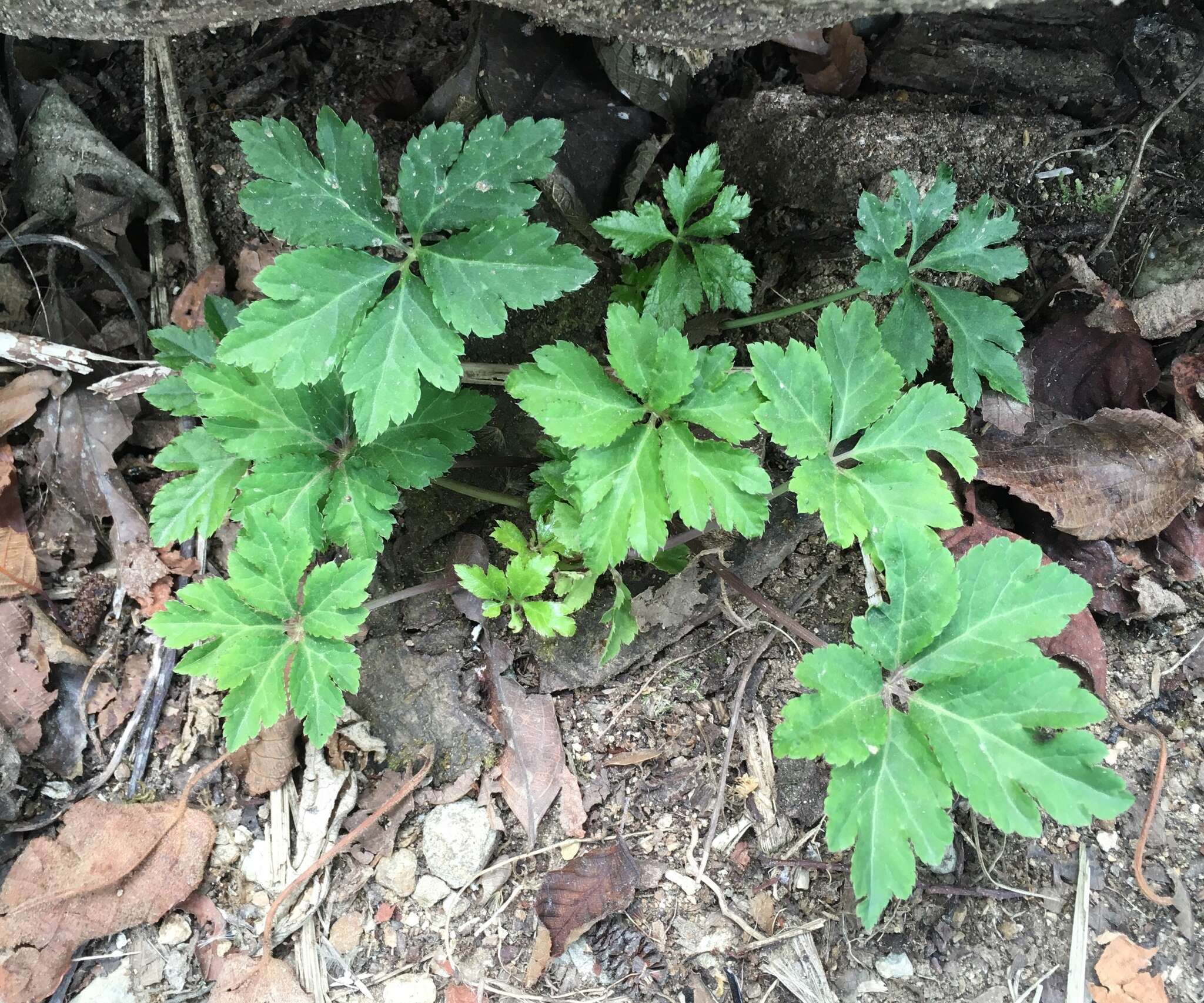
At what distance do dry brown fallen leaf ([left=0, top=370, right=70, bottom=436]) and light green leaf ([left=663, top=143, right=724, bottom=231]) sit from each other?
2.26 m

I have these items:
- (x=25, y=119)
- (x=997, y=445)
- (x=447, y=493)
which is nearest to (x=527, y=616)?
(x=447, y=493)

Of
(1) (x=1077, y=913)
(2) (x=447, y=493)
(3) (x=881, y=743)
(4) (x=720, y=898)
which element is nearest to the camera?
(3) (x=881, y=743)

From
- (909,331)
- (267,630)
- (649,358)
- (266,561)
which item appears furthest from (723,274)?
(267,630)

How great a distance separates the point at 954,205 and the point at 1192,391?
3.23ft

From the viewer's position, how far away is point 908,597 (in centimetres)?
211

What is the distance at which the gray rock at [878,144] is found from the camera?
2.62 m

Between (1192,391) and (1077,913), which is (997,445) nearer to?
(1192,391)

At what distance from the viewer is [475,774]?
8.86 feet

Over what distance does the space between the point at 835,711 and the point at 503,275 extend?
1437 mm

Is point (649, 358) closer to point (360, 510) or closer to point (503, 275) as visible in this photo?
point (503, 275)

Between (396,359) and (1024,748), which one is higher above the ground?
(396,359)

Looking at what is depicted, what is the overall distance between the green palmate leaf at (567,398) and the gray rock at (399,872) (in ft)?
4.97

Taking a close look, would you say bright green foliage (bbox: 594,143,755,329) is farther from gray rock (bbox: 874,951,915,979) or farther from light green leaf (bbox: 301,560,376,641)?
gray rock (bbox: 874,951,915,979)

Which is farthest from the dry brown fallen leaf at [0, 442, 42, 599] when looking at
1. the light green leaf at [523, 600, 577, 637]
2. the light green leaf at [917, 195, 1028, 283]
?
the light green leaf at [917, 195, 1028, 283]
